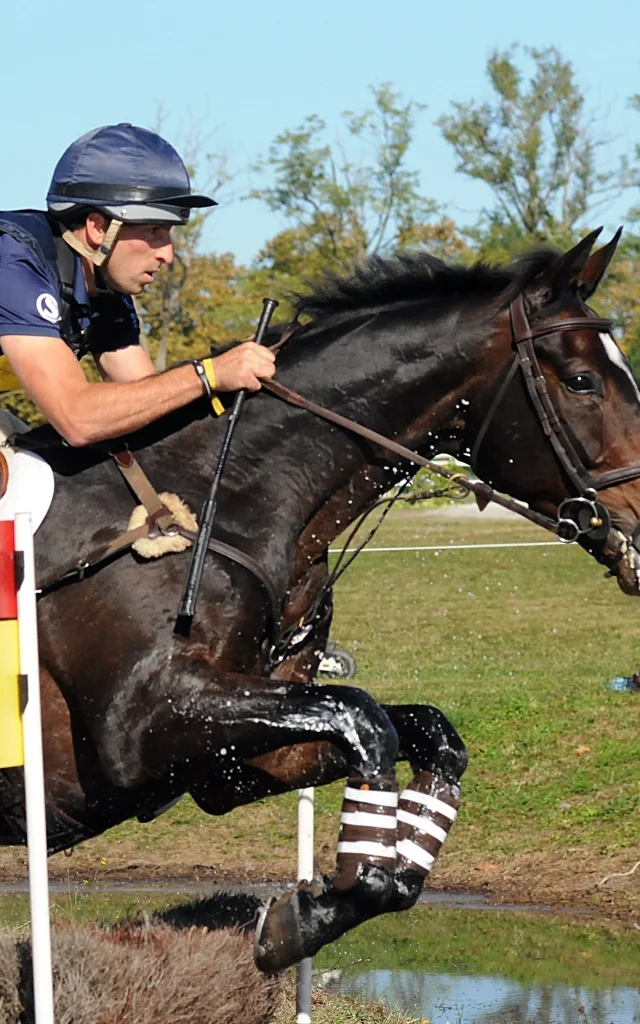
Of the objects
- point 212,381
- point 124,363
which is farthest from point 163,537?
point 124,363

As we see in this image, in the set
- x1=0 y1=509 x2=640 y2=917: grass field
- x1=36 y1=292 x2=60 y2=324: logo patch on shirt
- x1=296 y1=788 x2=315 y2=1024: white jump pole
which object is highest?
x1=36 y1=292 x2=60 y2=324: logo patch on shirt

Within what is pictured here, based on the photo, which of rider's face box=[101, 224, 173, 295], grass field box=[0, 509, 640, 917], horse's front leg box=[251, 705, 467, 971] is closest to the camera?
horse's front leg box=[251, 705, 467, 971]

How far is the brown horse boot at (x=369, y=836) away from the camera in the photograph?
358cm

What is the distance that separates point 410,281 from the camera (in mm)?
4320

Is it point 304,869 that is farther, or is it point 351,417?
point 304,869

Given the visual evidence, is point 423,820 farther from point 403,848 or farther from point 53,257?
point 53,257

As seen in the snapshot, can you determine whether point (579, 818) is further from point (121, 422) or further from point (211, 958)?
point (121, 422)

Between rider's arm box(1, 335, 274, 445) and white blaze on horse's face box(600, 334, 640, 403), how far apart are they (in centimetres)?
96

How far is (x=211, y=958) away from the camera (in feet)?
14.9

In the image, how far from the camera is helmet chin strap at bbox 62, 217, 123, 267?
159 inches

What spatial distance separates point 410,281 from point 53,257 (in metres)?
1.03

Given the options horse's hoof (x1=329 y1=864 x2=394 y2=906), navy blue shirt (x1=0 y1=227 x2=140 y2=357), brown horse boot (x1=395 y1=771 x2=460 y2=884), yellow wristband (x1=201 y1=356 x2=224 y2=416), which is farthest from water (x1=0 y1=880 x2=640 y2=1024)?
navy blue shirt (x1=0 y1=227 x2=140 y2=357)

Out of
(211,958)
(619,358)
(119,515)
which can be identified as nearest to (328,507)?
(119,515)

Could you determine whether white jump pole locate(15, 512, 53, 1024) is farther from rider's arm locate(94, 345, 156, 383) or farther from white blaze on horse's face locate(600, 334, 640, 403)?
white blaze on horse's face locate(600, 334, 640, 403)
